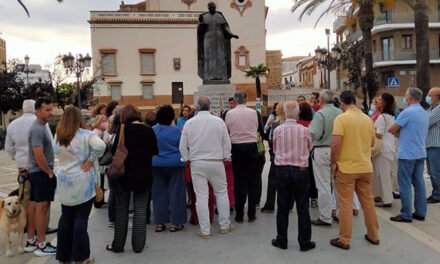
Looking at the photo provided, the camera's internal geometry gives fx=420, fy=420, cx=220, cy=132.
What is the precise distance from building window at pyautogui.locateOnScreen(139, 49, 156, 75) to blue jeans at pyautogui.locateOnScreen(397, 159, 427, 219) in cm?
4283

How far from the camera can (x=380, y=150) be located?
22.9 feet

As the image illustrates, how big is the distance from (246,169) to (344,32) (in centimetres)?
5505

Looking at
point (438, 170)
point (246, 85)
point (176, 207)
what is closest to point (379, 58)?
point (246, 85)

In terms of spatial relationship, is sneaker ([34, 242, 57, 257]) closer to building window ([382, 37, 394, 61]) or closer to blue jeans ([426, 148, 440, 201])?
blue jeans ([426, 148, 440, 201])

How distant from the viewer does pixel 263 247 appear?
5191 millimetres

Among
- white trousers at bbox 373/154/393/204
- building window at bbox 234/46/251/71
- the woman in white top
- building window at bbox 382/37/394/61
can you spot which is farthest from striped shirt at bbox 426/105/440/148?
building window at bbox 234/46/251/71

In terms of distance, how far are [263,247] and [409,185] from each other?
2.43 meters

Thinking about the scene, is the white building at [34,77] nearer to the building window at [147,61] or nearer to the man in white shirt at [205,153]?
the building window at [147,61]

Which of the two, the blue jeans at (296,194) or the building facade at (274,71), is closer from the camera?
the blue jeans at (296,194)

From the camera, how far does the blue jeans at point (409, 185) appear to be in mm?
6039

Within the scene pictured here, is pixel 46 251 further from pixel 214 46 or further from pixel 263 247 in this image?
pixel 214 46

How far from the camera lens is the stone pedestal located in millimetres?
9422

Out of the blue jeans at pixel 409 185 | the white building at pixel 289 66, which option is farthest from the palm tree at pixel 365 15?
the white building at pixel 289 66

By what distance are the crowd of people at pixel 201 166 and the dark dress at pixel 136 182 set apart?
0.01 m
